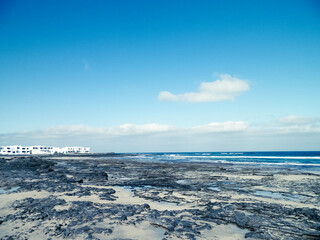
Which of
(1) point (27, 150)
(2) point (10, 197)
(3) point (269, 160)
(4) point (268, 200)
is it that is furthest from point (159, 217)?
(1) point (27, 150)

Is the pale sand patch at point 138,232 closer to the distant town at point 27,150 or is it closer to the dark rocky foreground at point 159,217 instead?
the dark rocky foreground at point 159,217

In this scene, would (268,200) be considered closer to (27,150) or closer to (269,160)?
(269,160)

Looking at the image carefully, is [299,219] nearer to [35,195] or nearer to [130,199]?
[130,199]

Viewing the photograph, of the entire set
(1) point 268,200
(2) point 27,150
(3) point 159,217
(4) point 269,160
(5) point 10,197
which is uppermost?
(3) point 159,217

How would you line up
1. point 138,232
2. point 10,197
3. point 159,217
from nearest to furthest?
point 138,232 → point 159,217 → point 10,197

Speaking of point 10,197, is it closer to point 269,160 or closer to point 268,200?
point 268,200

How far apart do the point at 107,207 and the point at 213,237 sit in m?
4.34

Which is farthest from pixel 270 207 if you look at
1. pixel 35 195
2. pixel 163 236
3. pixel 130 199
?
pixel 35 195

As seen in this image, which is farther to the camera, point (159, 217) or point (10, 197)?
point (10, 197)

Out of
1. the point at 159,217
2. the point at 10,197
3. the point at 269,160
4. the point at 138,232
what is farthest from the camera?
the point at 269,160

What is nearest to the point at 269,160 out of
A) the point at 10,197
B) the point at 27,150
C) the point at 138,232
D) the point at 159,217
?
the point at 159,217

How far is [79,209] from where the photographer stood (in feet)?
24.1

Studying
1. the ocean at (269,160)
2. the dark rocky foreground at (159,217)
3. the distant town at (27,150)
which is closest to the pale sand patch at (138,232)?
the dark rocky foreground at (159,217)

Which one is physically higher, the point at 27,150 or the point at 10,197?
the point at 10,197
